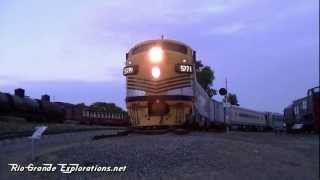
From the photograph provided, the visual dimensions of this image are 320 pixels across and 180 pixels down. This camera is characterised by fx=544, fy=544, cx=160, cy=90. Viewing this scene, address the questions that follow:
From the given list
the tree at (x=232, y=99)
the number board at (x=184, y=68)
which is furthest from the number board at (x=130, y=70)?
the tree at (x=232, y=99)

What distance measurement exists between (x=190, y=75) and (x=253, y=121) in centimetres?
3874

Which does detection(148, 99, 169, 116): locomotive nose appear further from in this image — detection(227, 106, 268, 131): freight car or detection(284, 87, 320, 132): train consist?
detection(227, 106, 268, 131): freight car

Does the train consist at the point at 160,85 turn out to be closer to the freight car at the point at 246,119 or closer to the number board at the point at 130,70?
the number board at the point at 130,70

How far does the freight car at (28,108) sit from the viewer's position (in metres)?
38.6

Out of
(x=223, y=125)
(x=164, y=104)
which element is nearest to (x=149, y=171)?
(x=164, y=104)

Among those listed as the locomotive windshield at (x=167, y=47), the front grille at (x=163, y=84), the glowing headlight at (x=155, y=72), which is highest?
the locomotive windshield at (x=167, y=47)

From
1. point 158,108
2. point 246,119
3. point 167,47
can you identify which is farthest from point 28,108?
point 246,119

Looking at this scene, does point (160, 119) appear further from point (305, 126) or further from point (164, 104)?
point (305, 126)

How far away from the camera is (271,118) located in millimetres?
68812

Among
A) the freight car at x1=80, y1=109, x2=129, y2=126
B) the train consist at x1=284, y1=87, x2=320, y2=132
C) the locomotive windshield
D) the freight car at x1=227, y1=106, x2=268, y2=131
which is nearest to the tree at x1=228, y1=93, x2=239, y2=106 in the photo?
the freight car at x1=227, y1=106, x2=268, y2=131

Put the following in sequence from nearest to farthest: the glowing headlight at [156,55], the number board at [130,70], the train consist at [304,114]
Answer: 1. the number board at [130,70]
2. the glowing headlight at [156,55]
3. the train consist at [304,114]

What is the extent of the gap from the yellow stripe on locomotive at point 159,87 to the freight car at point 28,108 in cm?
1831

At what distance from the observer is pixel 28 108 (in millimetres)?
41844

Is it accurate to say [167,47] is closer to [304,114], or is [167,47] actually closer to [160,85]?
[160,85]
